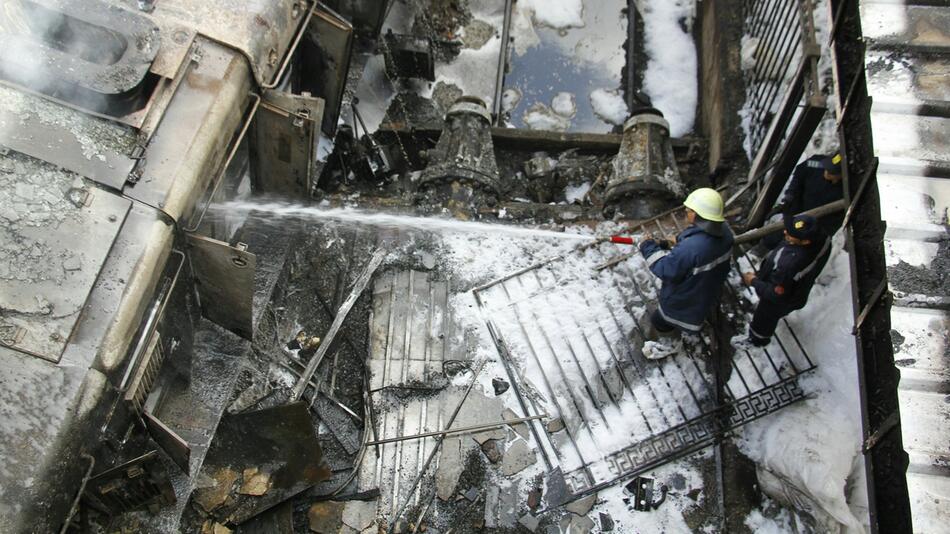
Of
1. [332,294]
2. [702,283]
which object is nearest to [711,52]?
[702,283]

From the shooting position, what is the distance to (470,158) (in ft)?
22.0

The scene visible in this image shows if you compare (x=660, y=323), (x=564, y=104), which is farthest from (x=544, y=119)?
(x=660, y=323)

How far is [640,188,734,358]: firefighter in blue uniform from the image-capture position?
16.2 ft

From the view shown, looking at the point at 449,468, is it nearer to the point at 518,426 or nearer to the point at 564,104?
the point at 518,426

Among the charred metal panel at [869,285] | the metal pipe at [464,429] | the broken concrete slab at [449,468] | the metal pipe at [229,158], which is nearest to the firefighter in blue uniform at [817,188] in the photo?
the charred metal panel at [869,285]

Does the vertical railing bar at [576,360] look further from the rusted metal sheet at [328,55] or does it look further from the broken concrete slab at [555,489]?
the rusted metal sheet at [328,55]

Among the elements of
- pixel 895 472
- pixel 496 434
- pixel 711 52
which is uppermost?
pixel 711 52

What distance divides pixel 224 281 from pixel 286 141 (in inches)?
54.8

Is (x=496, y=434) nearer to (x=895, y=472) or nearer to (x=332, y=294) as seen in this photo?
(x=332, y=294)

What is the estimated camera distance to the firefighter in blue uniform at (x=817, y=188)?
534 cm

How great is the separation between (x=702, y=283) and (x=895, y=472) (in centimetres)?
213

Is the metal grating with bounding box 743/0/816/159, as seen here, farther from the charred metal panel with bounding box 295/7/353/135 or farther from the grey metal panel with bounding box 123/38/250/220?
the grey metal panel with bounding box 123/38/250/220

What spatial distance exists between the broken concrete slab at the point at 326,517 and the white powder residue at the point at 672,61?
16.7 ft

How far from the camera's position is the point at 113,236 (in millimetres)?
3979
